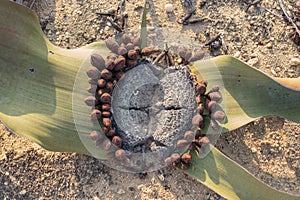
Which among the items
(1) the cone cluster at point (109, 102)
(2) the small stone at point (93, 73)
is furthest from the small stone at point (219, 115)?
(2) the small stone at point (93, 73)

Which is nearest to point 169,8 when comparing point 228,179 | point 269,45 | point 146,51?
point 146,51

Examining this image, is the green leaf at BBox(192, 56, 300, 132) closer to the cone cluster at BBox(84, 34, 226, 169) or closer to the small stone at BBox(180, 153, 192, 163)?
the cone cluster at BBox(84, 34, 226, 169)

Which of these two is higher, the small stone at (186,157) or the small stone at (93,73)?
the small stone at (93,73)

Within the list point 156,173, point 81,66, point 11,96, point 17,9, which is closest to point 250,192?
point 156,173


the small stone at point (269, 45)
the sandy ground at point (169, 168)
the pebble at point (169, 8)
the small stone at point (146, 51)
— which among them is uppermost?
the pebble at point (169, 8)

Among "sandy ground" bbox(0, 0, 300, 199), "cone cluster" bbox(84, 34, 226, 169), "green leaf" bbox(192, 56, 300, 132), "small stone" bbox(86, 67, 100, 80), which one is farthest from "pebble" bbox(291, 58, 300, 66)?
"small stone" bbox(86, 67, 100, 80)

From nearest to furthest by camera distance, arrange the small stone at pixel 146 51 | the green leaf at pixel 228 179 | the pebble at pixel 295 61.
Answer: the green leaf at pixel 228 179, the small stone at pixel 146 51, the pebble at pixel 295 61

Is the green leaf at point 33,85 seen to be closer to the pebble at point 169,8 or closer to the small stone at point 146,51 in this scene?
the small stone at point 146,51
